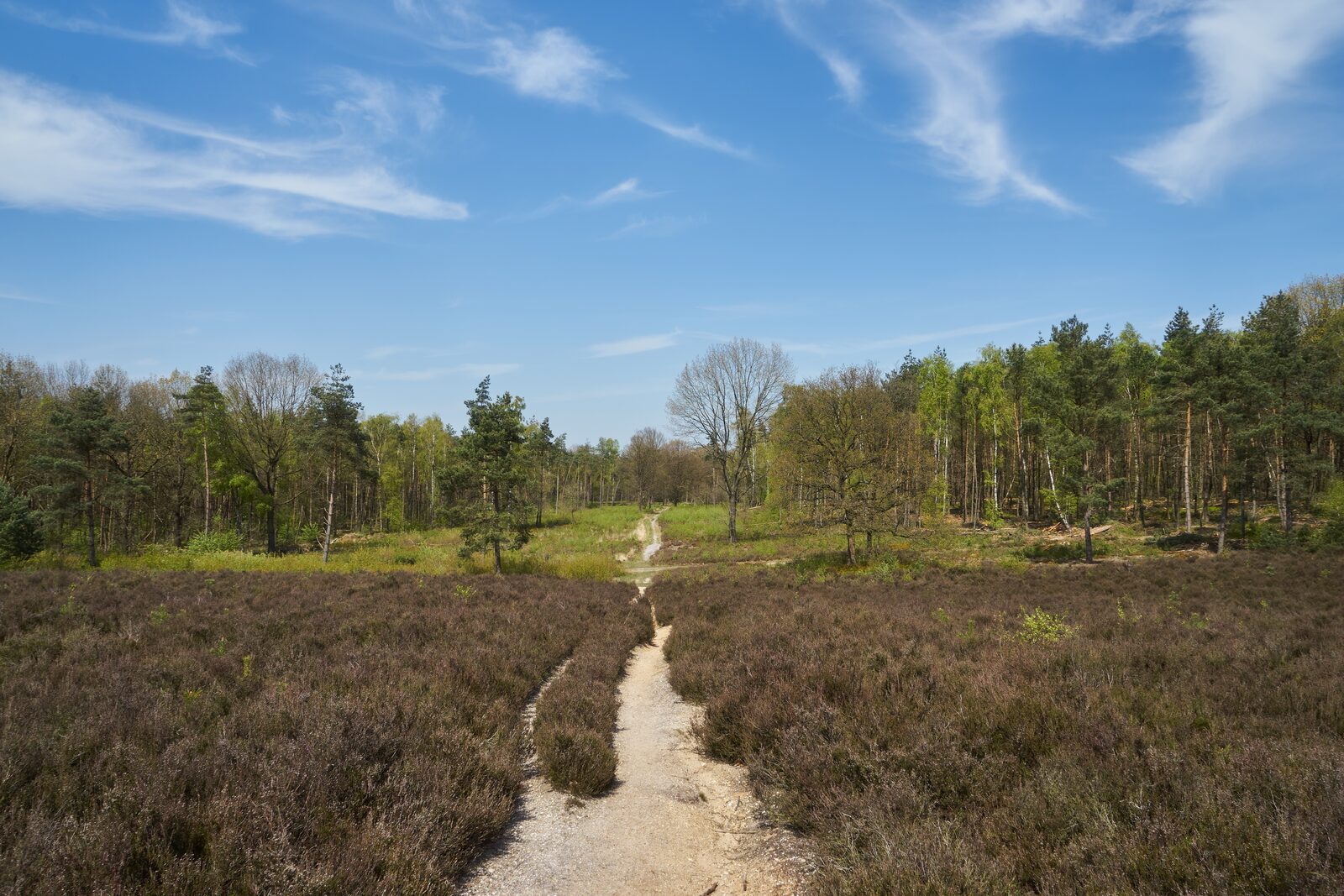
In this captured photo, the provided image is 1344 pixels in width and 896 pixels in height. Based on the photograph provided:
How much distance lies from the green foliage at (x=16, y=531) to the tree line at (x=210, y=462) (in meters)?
0.05

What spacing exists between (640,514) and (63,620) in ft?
197

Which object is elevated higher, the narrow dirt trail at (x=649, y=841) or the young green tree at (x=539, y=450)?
the young green tree at (x=539, y=450)

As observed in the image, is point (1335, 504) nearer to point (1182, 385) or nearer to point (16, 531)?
point (1182, 385)

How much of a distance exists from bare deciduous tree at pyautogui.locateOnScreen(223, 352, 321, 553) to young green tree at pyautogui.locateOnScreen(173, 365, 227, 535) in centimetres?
99

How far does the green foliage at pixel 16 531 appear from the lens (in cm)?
2528

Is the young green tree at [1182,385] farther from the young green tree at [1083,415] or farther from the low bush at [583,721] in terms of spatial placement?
the low bush at [583,721]

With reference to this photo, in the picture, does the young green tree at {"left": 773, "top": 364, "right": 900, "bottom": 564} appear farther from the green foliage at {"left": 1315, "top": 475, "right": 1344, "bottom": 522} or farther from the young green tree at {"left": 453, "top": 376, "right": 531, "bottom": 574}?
the green foliage at {"left": 1315, "top": 475, "right": 1344, "bottom": 522}

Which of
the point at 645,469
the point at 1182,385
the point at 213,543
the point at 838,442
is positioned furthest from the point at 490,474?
the point at 645,469

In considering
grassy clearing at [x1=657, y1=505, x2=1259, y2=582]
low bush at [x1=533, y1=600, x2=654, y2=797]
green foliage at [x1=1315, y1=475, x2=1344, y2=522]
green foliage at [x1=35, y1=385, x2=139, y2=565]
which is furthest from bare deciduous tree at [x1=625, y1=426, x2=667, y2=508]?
low bush at [x1=533, y1=600, x2=654, y2=797]

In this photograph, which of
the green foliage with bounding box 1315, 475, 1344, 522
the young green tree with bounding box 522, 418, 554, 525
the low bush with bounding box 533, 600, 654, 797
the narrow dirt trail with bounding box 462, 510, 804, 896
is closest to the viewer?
the narrow dirt trail with bounding box 462, 510, 804, 896

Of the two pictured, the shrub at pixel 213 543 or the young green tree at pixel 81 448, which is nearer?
the young green tree at pixel 81 448

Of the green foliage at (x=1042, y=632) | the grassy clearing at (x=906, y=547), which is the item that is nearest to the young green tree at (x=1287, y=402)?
the grassy clearing at (x=906, y=547)

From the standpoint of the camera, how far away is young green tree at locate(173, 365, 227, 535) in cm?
4025

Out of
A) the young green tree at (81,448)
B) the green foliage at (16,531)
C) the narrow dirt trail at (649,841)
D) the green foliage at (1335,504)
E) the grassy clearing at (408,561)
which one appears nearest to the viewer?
the narrow dirt trail at (649,841)
